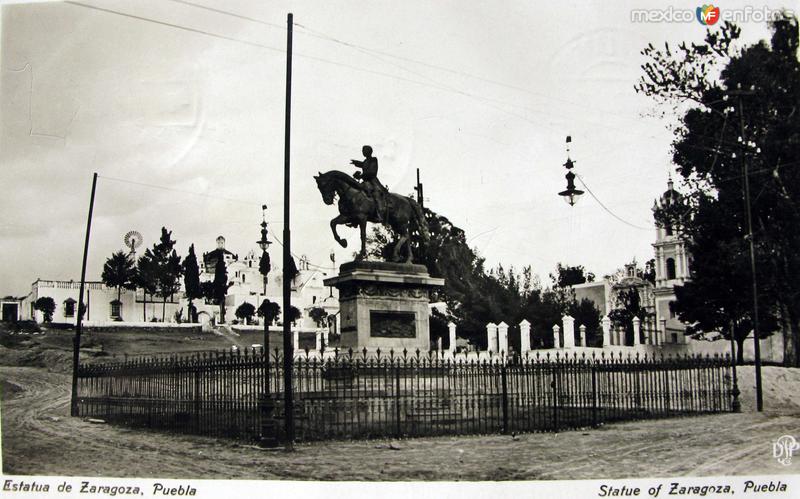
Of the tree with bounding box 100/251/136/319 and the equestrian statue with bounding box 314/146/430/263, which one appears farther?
the tree with bounding box 100/251/136/319

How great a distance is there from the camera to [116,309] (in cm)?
6488

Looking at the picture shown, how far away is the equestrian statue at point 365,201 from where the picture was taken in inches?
637

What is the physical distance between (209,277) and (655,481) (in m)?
73.9

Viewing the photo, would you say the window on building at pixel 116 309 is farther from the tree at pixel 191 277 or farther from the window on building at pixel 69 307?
the tree at pixel 191 277

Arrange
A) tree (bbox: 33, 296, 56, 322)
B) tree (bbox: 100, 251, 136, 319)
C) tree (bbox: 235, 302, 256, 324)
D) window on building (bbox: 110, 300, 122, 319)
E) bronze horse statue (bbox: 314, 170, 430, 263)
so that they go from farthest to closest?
tree (bbox: 235, 302, 256, 324), window on building (bbox: 110, 300, 122, 319), tree (bbox: 100, 251, 136, 319), tree (bbox: 33, 296, 56, 322), bronze horse statue (bbox: 314, 170, 430, 263)

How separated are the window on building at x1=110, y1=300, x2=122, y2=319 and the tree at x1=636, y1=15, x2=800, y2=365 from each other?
49.5 meters

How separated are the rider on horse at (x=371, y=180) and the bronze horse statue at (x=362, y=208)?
0.33 feet

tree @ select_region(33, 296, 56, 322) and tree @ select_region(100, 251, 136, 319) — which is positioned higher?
tree @ select_region(100, 251, 136, 319)

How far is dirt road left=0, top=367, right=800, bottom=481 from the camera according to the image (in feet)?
32.7

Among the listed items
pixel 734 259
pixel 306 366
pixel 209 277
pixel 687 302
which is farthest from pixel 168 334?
pixel 306 366

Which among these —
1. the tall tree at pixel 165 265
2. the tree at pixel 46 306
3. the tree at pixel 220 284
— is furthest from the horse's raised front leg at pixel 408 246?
the tree at pixel 220 284

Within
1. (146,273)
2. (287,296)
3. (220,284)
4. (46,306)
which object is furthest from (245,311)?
(287,296)

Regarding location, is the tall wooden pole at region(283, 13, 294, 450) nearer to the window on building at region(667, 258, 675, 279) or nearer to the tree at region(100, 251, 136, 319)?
the tree at region(100, 251, 136, 319)

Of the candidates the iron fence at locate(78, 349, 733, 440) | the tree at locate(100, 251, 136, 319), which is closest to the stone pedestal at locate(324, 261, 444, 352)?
the iron fence at locate(78, 349, 733, 440)
